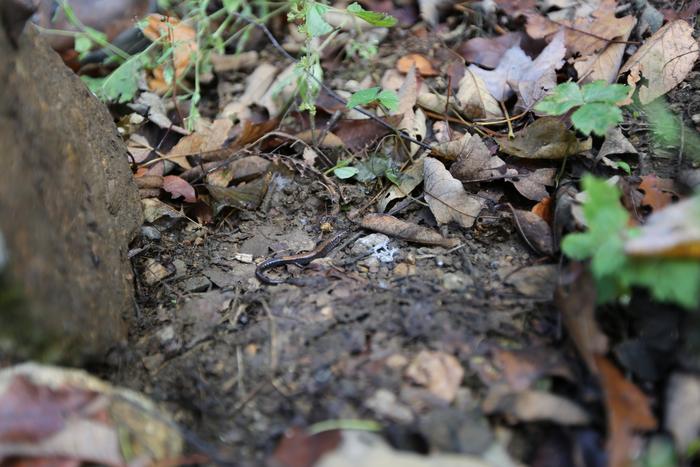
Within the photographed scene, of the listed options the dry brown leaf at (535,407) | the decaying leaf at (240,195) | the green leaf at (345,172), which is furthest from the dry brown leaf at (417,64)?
the dry brown leaf at (535,407)

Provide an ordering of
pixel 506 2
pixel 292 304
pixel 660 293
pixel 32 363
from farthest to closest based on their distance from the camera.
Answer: pixel 506 2 < pixel 292 304 < pixel 32 363 < pixel 660 293

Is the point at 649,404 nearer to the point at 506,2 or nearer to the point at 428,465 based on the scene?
the point at 428,465

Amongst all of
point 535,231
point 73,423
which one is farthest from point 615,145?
point 73,423

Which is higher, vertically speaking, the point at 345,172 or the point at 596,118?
the point at 596,118

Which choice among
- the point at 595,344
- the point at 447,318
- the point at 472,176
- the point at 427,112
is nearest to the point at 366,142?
the point at 427,112

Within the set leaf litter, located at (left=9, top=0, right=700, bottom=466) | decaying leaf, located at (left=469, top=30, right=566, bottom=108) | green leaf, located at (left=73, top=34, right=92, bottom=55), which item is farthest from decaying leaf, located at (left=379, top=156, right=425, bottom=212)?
green leaf, located at (left=73, top=34, right=92, bottom=55)

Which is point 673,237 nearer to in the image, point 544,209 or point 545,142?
point 544,209
